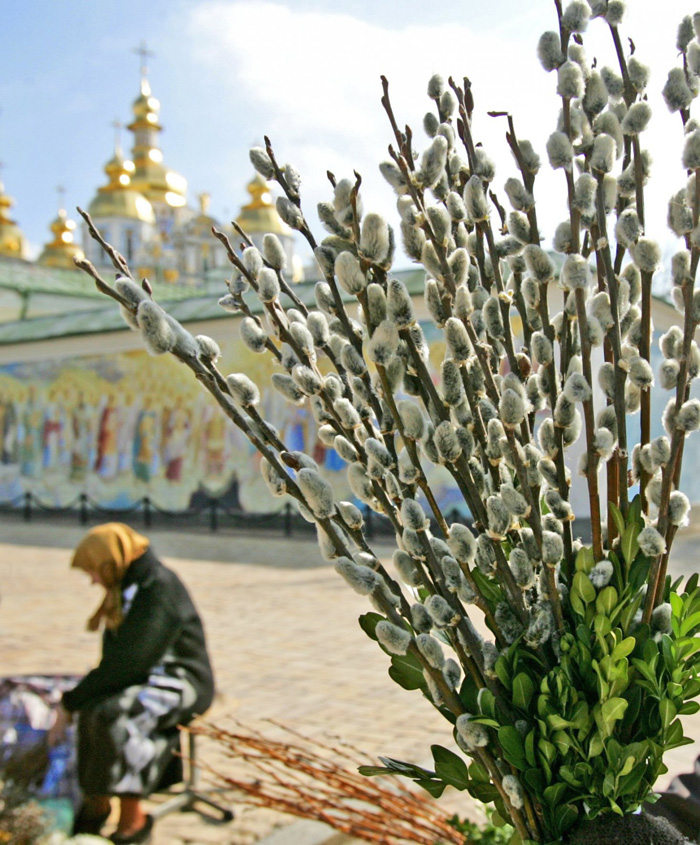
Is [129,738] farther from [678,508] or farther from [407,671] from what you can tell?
[678,508]

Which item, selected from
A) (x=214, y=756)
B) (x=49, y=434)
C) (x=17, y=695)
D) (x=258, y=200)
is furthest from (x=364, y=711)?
(x=258, y=200)

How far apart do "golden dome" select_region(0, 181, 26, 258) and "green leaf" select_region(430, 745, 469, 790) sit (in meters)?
42.2

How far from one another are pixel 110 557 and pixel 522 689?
117 inches

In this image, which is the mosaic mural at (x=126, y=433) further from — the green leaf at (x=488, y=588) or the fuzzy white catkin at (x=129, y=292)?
the fuzzy white catkin at (x=129, y=292)

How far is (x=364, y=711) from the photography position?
5441 mm

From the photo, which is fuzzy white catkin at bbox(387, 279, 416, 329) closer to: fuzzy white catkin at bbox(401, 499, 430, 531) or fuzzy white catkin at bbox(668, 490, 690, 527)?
fuzzy white catkin at bbox(401, 499, 430, 531)

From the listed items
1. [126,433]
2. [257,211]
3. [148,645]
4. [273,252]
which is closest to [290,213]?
[273,252]

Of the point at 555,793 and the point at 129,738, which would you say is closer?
the point at 555,793

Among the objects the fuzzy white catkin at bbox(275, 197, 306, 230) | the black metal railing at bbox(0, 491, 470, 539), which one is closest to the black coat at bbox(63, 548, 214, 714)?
the fuzzy white catkin at bbox(275, 197, 306, 230)

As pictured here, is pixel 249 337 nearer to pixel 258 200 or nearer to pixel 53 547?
pixel 53 547

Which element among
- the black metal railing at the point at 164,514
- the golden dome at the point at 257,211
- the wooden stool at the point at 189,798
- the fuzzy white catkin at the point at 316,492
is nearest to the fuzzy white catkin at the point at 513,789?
the fuzzy white catkin at the point at 316,492

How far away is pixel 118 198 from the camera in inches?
1734

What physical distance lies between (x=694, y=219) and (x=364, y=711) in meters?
4.93

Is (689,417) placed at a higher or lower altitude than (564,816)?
higher
